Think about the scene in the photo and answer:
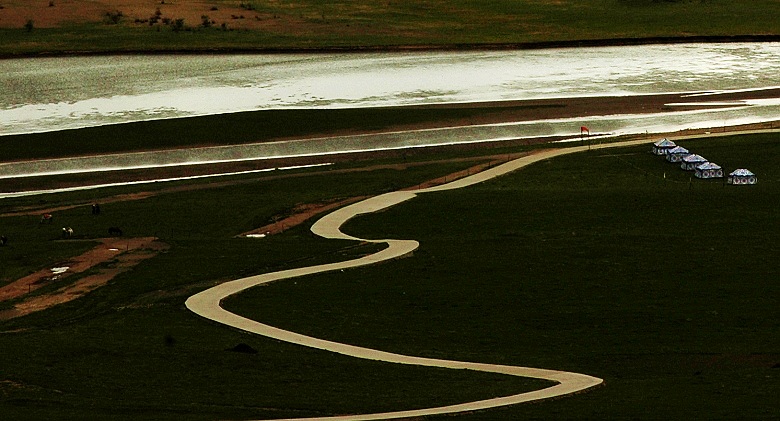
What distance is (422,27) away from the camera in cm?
15588

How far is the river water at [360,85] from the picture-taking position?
107 m

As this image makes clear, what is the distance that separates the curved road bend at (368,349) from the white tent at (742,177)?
1524cm

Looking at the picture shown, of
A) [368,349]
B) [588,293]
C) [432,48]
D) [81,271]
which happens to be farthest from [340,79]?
[368,349]

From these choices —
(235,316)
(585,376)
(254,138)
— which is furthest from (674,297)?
(254,138)

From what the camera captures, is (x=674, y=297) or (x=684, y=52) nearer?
(x=674, y=297)

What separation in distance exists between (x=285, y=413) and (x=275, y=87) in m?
84.3

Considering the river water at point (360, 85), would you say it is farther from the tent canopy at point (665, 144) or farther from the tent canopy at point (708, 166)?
the tent canopy at point (708, 166)

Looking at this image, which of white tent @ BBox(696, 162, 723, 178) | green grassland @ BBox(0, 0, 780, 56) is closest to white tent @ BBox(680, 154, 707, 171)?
white tent @ BBox(696, 162, 723, 178)

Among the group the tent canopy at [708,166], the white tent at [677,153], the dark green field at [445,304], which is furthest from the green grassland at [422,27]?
the tent canopy at [708,166]

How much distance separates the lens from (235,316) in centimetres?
5712

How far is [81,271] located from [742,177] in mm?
39510

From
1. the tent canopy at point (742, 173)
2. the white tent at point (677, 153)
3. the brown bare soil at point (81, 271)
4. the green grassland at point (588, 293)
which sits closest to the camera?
the green grassland at point (588, 293)

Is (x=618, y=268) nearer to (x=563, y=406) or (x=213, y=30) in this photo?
(x=563, y=406)

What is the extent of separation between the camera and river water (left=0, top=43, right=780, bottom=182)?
350ft
